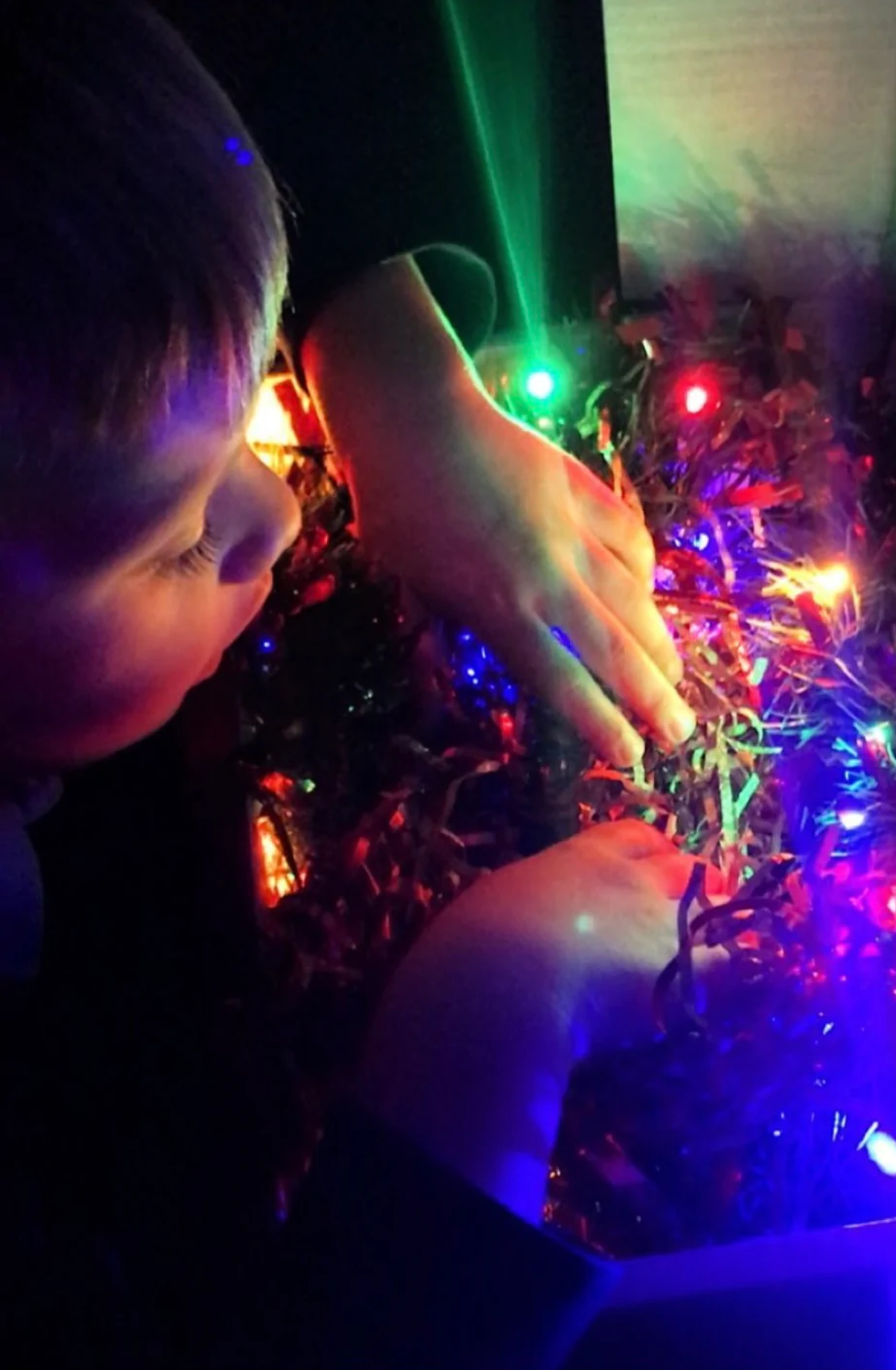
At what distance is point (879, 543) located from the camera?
2.21 ft

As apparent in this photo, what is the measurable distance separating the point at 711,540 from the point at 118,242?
36 cm

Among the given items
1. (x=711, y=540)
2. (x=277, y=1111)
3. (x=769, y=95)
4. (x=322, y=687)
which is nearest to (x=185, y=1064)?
(x=277, y=1111)

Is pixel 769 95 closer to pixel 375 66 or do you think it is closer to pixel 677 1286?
pixel 375 66

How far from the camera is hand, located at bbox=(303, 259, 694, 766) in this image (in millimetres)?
611

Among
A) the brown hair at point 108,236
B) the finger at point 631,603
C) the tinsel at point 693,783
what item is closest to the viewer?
the brown hair at point 108,236

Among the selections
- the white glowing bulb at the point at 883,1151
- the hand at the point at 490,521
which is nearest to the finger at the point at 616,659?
the hand at the point at 490,521

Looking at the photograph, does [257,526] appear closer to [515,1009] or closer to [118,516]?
[118,516]

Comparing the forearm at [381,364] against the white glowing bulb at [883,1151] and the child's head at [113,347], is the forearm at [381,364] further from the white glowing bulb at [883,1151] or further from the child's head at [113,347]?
the white glowing bulb at [883,1151]

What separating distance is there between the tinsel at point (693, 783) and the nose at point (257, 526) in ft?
0.13

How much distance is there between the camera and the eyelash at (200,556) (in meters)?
0.54

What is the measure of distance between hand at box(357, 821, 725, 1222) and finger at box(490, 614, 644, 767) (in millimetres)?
61

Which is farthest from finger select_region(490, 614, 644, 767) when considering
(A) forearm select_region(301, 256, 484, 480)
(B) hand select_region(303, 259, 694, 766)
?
(A) forearm select_region(301, 256, 484, 480)

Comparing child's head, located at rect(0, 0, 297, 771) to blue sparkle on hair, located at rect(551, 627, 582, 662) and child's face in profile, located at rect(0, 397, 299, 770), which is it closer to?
child's face in profile, located at rect(0, 397, 299, 770)

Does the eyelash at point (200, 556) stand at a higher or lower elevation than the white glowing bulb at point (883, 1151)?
higher
